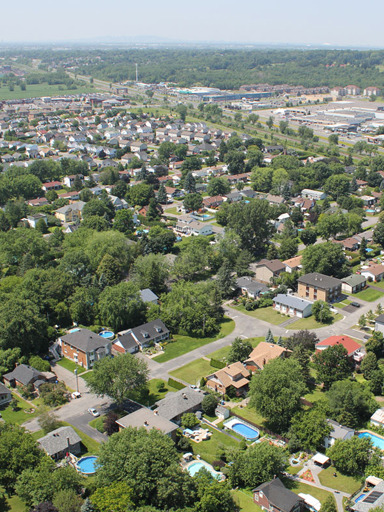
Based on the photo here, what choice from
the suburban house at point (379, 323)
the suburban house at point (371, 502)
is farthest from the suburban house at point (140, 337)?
the suburban house at point (371, 502)

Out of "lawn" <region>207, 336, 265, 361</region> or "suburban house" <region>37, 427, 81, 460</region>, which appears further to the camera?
"lawn" <region>207, 336, 265, 361</region>

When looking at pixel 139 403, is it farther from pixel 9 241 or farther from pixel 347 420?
pixel 9 241

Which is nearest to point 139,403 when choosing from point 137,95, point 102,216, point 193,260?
point 193,260

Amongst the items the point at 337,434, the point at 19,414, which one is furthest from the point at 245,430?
the point at 19,414

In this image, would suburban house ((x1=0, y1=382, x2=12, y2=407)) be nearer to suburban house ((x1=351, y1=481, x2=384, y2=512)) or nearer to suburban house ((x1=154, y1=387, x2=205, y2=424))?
suburban house ((x1=154, y1=387, x2=205, y2=424))

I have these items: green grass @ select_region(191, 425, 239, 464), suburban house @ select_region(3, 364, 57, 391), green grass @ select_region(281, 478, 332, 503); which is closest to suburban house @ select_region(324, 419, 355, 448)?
green grass @ select_region(281, 478, 332, 503)
